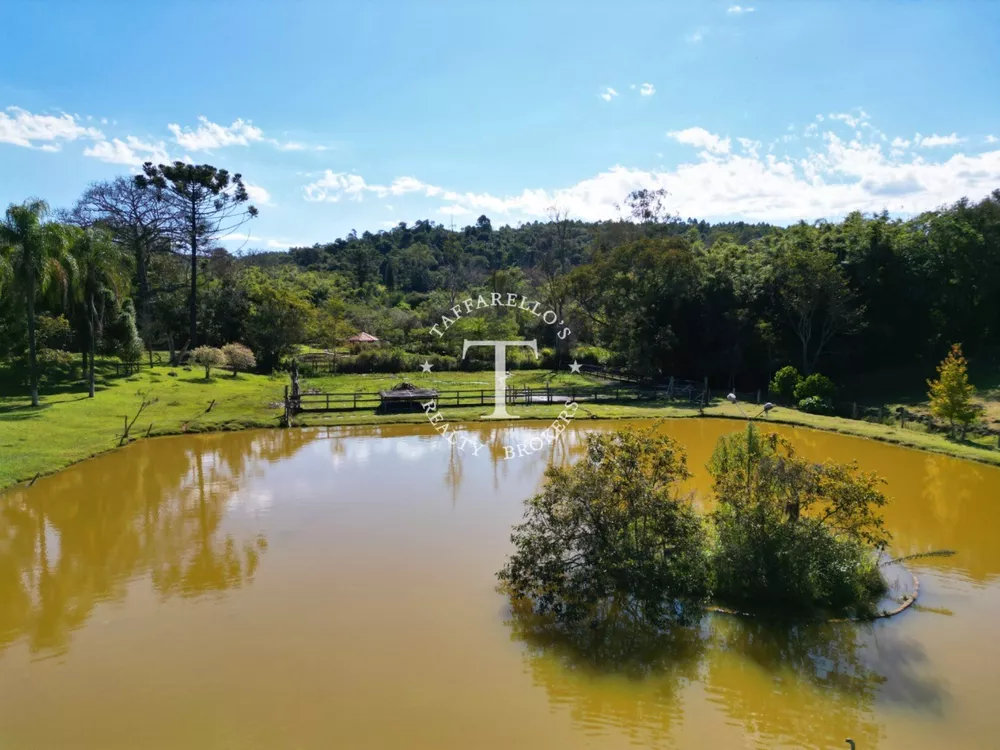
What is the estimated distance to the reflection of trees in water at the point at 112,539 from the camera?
8.59m

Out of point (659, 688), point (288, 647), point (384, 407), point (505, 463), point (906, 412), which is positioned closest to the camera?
point (659, 688)

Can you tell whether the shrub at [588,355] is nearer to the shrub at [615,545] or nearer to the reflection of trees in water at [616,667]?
the shrub at [615,545]

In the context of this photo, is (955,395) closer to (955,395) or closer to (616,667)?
(955,395)

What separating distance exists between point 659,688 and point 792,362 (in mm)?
23634

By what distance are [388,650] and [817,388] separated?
807 inches

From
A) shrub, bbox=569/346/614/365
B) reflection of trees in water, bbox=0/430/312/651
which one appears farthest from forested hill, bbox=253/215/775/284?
reflection of trees in water, bbox=0/430/312/651

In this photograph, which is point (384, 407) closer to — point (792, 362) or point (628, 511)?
point (628, 511)

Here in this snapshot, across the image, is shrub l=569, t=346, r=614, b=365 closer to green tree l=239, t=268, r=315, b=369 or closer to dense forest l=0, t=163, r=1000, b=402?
dense forest l=0, t=163, r=1000, b=402

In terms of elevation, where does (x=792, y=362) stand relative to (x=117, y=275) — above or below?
below

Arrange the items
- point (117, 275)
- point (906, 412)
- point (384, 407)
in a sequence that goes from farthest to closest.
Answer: point (117, 275) < point (384, 407) < point (906, 412)

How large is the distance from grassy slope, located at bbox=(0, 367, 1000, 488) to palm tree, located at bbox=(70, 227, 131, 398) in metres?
2.36

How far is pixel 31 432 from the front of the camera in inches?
665

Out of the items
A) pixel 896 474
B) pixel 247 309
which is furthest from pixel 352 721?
pixel 247 309

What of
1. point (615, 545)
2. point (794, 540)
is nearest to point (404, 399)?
point (615, 545)
